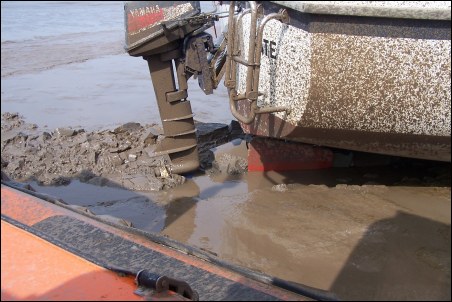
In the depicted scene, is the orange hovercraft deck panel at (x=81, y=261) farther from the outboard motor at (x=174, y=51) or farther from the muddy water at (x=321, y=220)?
the outboard motor at (x=174, y=51)

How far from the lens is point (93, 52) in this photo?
10.9 meters

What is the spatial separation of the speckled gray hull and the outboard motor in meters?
0.61

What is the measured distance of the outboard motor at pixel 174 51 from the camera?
3.40 m

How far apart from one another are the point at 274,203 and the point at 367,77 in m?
1.21

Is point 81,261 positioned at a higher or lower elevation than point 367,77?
lower

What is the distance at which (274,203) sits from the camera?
3.47 m

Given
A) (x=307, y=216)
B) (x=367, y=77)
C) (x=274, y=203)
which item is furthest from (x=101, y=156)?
(x=367, y=77)

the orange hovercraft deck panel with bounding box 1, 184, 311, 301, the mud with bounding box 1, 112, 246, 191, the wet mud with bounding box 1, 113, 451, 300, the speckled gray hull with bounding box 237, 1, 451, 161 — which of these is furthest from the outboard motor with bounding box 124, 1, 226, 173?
the orange hovercraft deck panel with bounding box 1, 184, 311, 301

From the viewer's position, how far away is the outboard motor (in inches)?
134

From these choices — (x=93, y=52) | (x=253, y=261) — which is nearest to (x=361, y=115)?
(x=253, y=261)

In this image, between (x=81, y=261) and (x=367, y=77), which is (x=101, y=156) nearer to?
(x=367, y=77)

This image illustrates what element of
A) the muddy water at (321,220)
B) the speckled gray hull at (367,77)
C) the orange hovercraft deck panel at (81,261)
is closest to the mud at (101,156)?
the muddy water at (321,220)

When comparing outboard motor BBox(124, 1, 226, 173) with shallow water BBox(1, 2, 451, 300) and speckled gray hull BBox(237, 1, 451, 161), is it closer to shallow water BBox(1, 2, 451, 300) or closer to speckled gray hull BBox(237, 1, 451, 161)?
shallow water BBox(1, 2, 451, 300)

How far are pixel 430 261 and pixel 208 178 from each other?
1974mm
